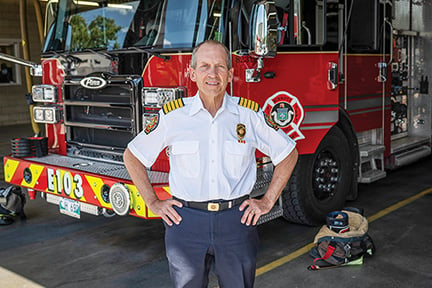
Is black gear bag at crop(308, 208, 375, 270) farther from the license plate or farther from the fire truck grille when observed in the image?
the license plate

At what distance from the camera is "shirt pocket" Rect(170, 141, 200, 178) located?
7.60ft

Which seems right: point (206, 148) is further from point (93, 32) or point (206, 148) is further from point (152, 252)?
point (93, 32)

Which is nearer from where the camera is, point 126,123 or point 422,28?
point 126,123

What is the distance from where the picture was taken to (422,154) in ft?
23.9

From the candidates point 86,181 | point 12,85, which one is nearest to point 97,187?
point 86,181

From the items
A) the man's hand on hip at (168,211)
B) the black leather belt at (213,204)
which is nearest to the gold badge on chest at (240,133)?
the black leather belt at (213,204)

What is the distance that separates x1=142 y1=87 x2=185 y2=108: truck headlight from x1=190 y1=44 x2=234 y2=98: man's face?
1.69 metres

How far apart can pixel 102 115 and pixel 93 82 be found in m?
0.32

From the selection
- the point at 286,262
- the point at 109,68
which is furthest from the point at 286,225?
the point at 109,68

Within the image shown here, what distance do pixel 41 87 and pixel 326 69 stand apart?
8.98ft

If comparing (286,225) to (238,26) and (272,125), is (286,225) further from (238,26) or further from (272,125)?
(272,125)

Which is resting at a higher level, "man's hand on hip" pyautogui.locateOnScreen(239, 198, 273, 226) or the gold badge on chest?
the gold badge on chest

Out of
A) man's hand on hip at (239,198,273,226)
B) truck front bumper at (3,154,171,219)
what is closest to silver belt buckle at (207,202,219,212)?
man's hand on hip at (239,198,273,226)

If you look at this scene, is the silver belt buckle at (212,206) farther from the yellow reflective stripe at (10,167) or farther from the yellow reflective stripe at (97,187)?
the yellow reflective stripe at (10,167)
